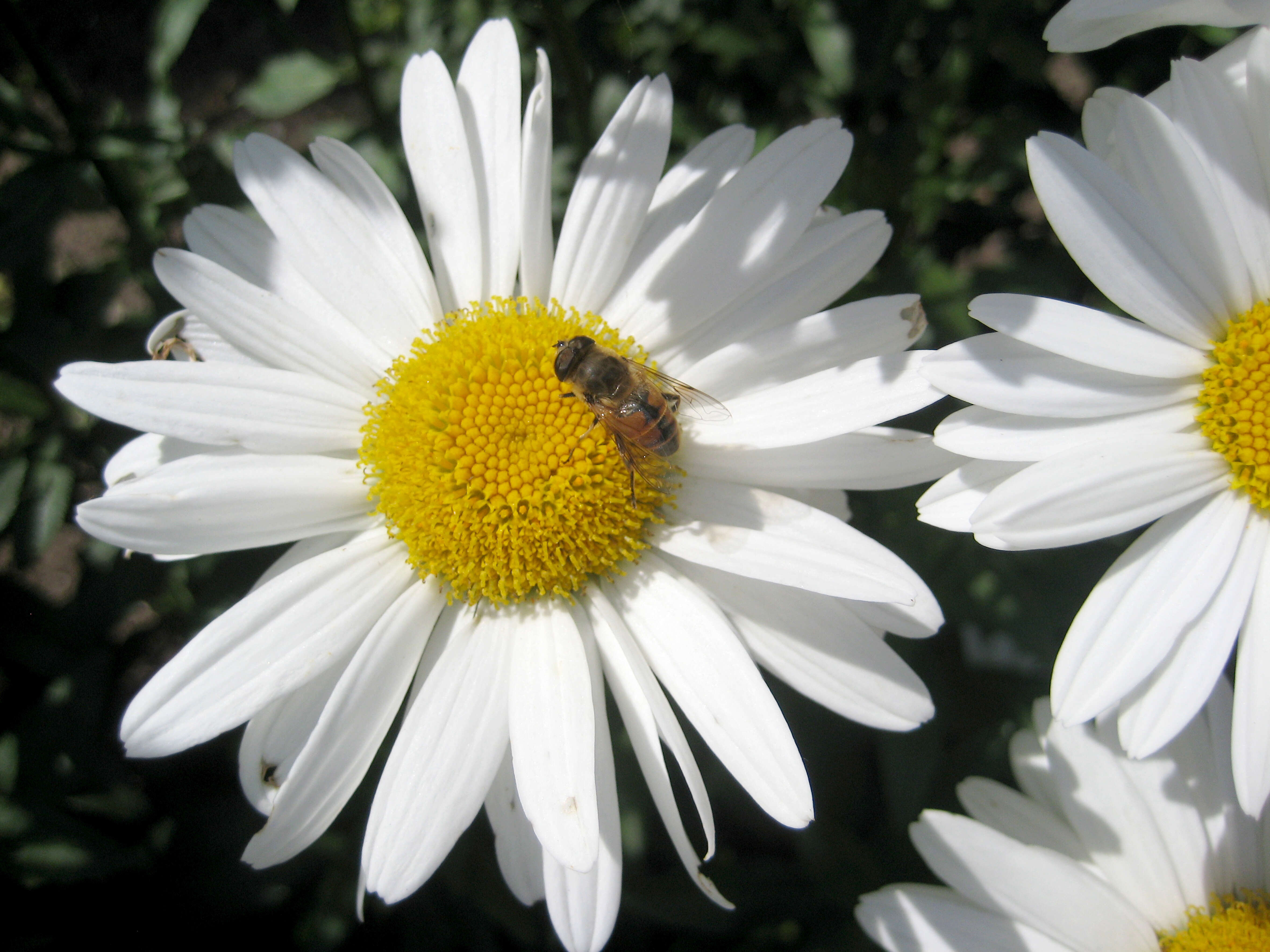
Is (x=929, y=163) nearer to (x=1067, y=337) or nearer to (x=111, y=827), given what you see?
(x=1067, y=337)

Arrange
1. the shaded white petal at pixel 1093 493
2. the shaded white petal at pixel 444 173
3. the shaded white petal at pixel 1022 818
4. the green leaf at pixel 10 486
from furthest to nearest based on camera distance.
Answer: the green leaf at pixel 10 486 < the shaded white petal at pixel 1022 818 < the shaded white petal at pixel 444 173 < the shaded white petal at pixel 1093 493

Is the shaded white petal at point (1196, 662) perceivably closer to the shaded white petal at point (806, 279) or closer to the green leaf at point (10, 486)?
the shaded white petal at point (806, 279)

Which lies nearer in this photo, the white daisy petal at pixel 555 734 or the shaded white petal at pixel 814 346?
the white daisy petal at pixel 555 734

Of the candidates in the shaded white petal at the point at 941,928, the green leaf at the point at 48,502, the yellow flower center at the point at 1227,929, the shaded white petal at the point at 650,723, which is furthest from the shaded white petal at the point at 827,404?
the green leaf at the point at 48,502

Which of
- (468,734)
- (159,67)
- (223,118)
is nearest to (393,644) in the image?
(468,734)

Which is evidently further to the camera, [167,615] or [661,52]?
[661,52]

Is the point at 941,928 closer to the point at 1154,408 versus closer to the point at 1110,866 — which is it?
the point at 1110,866
